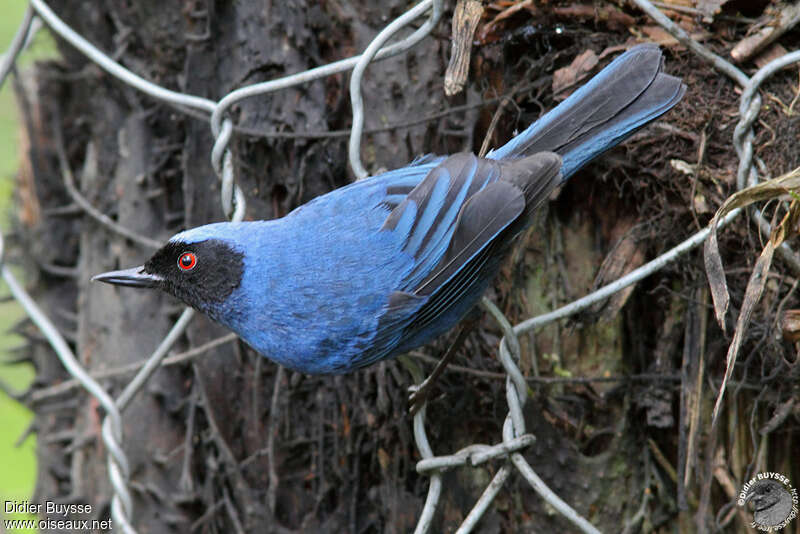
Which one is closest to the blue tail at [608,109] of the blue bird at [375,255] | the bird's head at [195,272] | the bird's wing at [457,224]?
the blue bird at [375,255]

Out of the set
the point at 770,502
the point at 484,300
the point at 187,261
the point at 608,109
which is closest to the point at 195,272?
the point at 187,261

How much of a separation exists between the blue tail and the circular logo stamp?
0.94 meters

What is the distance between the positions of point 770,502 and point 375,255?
1.22 m

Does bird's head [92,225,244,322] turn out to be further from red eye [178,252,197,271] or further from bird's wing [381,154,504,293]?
bird's wing [381,154,504,293]

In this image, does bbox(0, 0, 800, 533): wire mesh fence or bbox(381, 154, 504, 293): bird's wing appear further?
bbox(381, 154, 504, 293): bird's wing

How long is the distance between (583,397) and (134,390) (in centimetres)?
137

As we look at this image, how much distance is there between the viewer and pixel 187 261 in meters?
2.49

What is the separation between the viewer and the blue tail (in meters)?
2.22

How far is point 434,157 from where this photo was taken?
255cm

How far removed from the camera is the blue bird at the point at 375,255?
233cm

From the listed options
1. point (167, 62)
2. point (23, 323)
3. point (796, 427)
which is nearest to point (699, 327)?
point (796, 427)

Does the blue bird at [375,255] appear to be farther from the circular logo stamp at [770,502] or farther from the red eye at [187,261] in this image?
the circular logo stamp at [770,502]

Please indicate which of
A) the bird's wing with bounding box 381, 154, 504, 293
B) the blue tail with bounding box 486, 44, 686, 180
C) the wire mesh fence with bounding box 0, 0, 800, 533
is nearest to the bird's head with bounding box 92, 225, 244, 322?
the wire mesh fence with bounding box 0, 0, 800, 533

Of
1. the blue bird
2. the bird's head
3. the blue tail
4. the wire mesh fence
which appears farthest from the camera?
the bird's head
